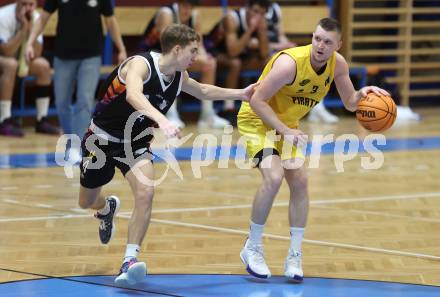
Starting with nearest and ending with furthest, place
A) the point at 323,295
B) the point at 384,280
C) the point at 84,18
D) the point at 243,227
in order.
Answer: the point at 323,295 → the point at 384,280 → the point at 243,227 → the point at 84,18

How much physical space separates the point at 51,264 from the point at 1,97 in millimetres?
6118

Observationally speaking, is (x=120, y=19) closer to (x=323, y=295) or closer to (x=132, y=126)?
(x=132, y=126)

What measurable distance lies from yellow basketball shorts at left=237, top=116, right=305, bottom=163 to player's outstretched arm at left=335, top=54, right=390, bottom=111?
1.57ft

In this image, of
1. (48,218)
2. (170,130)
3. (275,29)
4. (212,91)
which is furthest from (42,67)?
(170,130)

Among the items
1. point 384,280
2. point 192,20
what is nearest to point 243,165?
point 192,20

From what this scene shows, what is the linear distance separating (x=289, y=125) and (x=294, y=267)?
871 millimetres

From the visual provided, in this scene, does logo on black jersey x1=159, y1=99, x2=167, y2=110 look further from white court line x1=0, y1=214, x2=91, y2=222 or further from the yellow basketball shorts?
white court line x1=0, y1=214, x2=91, y2=222

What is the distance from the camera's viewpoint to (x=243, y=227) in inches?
292

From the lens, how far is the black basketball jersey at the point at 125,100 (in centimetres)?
582

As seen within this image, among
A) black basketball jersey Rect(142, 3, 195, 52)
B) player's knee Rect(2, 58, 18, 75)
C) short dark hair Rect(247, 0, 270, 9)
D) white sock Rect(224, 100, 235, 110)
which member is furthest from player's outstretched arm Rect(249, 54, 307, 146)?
white sock Rect(224, 100, 235, 110)

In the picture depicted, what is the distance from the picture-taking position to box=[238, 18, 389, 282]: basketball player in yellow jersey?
19.0 feet

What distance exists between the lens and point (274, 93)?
19.3 ft

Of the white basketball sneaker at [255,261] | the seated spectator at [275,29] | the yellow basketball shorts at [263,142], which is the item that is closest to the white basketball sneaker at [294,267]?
the white basketball sneaker at [255,261]

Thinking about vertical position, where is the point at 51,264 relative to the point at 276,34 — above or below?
above
